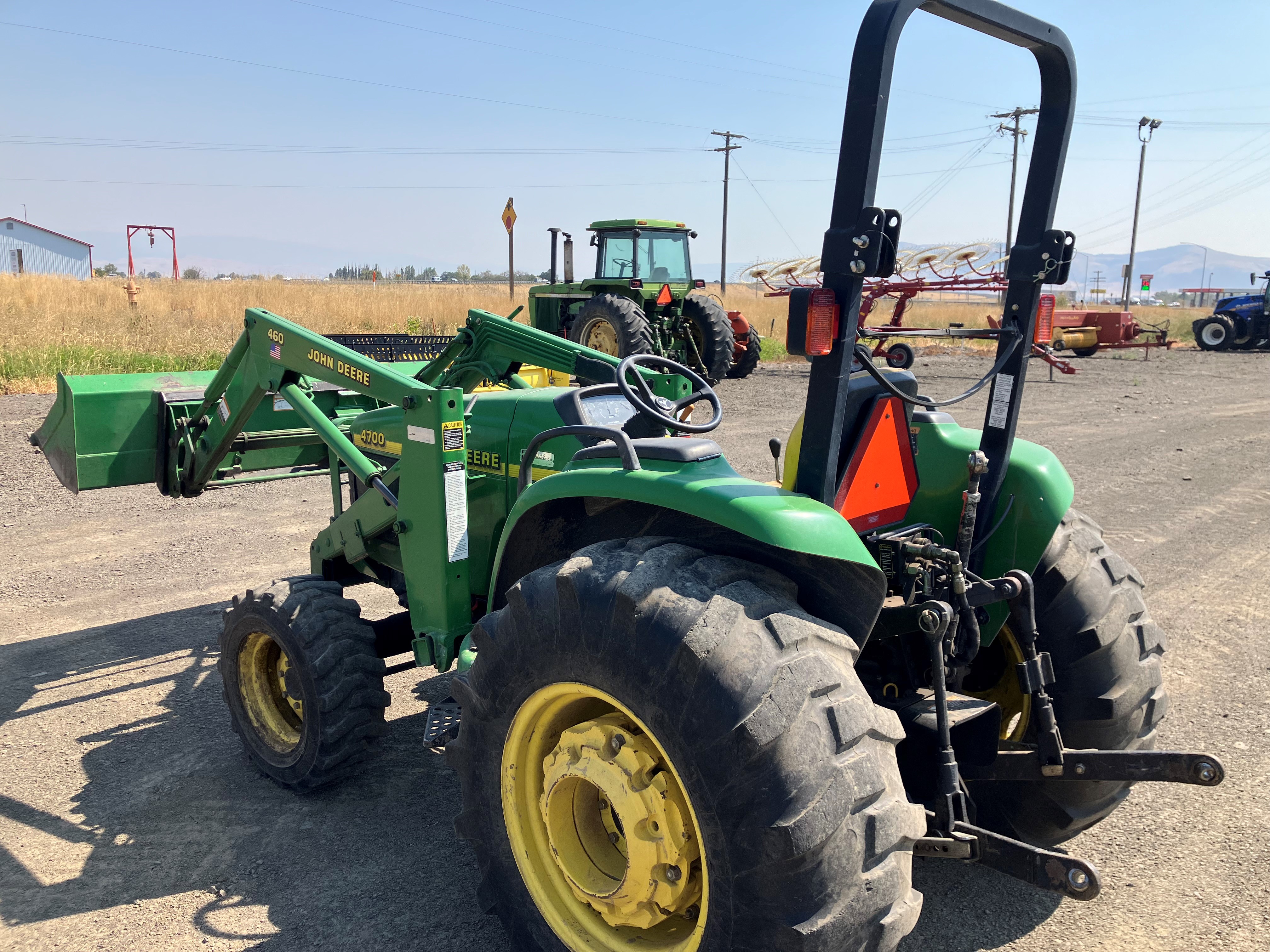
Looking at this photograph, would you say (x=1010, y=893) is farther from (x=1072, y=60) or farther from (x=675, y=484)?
(x=1072, y=60)

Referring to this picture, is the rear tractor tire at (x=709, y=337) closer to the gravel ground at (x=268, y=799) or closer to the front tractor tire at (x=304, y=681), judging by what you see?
the gravel ground at (x=268, y=799)

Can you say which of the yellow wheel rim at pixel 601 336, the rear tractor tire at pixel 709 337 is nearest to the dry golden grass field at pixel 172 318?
the rear tractor tire at pixel 709 337

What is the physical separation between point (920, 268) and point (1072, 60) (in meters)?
16.1

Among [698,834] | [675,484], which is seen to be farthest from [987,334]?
[698,834]

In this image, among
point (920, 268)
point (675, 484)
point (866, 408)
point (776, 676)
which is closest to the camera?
point (776, 676)

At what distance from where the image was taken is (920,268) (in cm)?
1792

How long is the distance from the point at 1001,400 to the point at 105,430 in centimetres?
Answer: 424

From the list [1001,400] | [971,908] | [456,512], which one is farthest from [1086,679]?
[456,512]

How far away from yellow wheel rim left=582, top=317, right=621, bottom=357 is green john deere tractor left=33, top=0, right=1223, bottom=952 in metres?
10.5

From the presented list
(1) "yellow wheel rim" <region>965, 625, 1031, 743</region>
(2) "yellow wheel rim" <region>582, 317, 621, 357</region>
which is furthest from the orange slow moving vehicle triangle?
(2) "yellow wheel rim" <region>582, 317, 621, 357</region>

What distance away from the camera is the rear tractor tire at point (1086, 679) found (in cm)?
288

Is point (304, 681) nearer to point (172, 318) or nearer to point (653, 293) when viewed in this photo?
point (653, 293)

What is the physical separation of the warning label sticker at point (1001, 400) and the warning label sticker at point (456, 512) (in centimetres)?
181

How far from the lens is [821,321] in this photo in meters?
2.16
